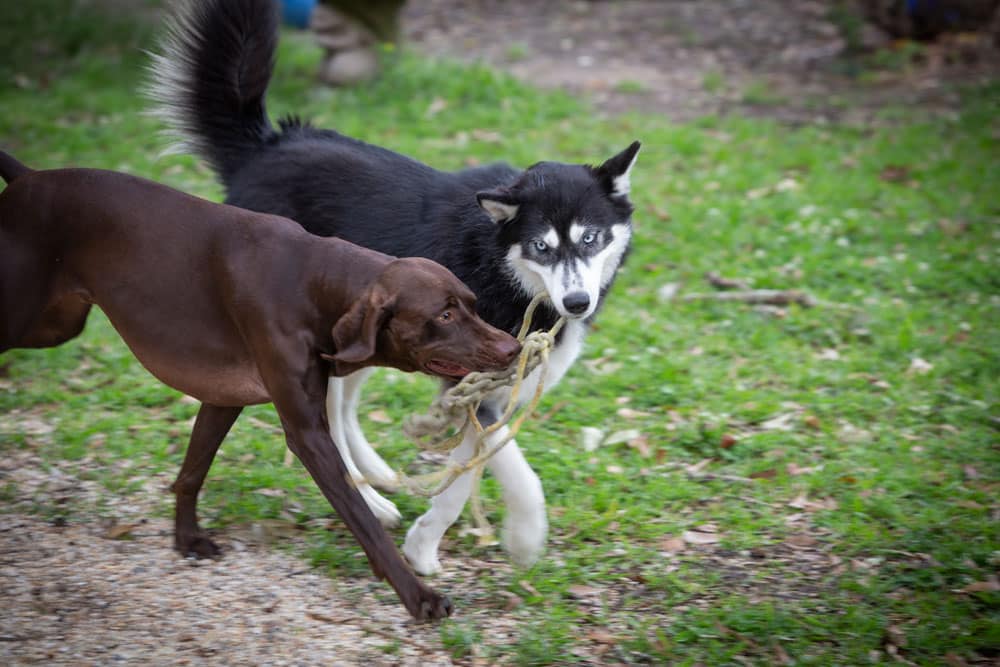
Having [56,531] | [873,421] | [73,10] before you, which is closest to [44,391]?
[56,531]

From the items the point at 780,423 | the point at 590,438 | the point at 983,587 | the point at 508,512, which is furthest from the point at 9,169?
the point at 983,587

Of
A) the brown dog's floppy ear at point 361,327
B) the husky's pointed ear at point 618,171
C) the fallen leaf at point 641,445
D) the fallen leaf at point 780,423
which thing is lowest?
the fallen leaf at point 641,445

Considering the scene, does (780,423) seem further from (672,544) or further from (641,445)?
(672,544)

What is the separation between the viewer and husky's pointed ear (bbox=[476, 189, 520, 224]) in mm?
3633

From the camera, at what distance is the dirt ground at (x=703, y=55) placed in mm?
9398

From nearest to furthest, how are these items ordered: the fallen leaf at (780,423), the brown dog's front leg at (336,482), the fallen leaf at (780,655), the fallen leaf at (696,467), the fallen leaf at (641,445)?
1. the brown dog's front leg at (336,482)
2. the fallen leaf at (780,655)
3. the fallen leaf at (696,467)
4. the fallen leaf at (641,445)
5. the fallen leaf at (780,423)

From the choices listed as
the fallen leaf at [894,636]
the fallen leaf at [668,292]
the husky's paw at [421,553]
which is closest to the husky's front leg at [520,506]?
the husky's paw at [421,553]

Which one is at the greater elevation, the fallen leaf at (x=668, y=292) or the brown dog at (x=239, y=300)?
the brown dog at (x=239, y=300)

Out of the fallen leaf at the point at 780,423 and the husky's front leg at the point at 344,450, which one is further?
the fallen leaf at the point at 780,423

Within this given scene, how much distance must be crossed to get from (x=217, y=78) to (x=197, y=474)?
1562 millimetres

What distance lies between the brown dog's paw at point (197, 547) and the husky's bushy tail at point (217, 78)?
56.0 inches

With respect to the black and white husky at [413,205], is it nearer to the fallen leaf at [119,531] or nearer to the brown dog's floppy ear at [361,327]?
the brown dog's floppy ear at [361,327]

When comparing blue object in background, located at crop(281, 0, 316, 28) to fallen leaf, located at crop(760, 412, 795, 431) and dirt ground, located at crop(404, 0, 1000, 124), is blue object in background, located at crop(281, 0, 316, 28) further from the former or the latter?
fallen leaf, located at crop(760, 412, 795, 431)

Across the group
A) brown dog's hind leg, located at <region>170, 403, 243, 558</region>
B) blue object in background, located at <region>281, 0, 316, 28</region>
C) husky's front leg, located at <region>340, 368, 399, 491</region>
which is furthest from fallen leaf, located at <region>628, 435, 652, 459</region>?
blue object in background, located at <region>281, 0, 316, 28</region>
